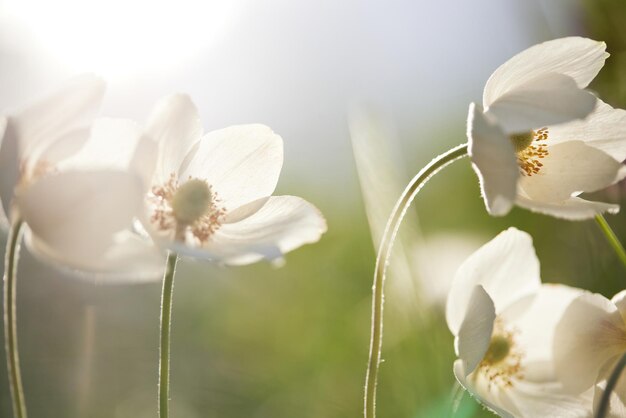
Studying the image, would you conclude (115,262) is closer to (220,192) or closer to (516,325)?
(220,192)

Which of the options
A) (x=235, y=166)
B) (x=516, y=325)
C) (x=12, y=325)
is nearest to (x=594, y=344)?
(x=516, y=325)

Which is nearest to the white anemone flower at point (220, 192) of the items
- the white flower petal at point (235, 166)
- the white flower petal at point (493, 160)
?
the white flower petal at point (235, 166)

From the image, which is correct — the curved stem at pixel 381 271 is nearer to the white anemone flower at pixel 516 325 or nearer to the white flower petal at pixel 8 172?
the white anemone flower at pixel 516 325

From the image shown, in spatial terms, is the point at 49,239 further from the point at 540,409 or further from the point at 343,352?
the point at 343,352

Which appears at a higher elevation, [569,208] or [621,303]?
[569,208]

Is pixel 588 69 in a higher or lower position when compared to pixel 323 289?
higher

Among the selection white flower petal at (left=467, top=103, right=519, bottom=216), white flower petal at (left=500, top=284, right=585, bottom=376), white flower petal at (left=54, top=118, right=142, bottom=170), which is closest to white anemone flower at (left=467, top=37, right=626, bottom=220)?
white flower petal at (left=467, top=103, right=519, bottom=216)

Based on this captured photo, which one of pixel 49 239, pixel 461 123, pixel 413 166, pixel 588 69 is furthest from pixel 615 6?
pixel 49 239
